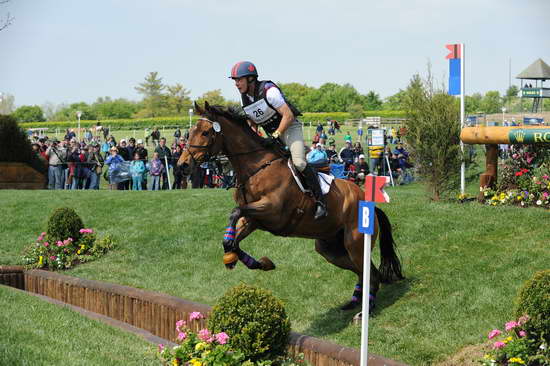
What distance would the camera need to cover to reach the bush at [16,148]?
23.6m

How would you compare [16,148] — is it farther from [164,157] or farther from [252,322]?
[252,322]

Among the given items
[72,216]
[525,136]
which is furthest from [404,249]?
[72,216]

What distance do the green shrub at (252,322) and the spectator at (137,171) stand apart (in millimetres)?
15211

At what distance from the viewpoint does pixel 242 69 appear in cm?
792

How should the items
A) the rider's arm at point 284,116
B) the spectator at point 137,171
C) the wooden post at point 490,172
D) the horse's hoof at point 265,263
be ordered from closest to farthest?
the horse's hoof at point 265,263
the rider's arm at point 284,116
the wooden post at point 490,172
the spectator at point 137,171

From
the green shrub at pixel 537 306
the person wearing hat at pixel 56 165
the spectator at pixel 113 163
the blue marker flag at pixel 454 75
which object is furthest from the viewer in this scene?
the person wearing hat at pixel 56 165

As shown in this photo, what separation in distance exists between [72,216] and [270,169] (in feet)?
22.1

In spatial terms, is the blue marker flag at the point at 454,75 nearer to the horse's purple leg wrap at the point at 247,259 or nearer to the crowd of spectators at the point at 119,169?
the horse's purple leg wrap at the point at 247,259

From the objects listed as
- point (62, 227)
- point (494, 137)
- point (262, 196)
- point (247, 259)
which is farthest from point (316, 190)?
point (62, 227)

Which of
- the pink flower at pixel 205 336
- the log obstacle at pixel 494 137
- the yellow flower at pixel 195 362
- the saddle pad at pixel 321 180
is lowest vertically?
the yellow flower at pixel 195 362

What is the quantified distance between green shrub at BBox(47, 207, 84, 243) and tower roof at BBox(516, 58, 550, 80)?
220ft

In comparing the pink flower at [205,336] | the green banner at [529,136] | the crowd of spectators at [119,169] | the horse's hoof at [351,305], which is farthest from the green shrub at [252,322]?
the crowd of spectators at [119,169]

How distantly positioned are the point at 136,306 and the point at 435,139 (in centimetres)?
A: 653

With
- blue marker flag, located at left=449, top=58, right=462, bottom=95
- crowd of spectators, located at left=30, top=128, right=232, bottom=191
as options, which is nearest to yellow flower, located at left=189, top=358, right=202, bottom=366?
blue marker flag, located at left=449, top=58, right=462, bottom=95
